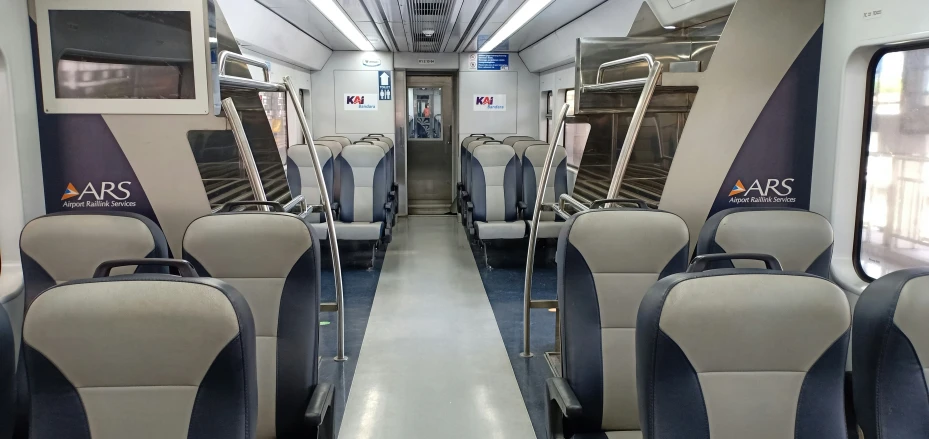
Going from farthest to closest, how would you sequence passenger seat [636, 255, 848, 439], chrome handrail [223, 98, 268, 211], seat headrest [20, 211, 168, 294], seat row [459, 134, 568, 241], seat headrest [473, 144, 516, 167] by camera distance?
seat headrest [473, 144, 516, 167]
seat row [459, 134, 568, 241]
chrome handrail [223, 98, 268, 211]
seat headrest [20, 211, 168, 294]
passenger seat [636, 255, 848, 439]

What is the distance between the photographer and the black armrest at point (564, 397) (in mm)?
2580

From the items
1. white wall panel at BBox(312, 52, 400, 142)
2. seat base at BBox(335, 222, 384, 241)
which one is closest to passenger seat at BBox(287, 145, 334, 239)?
seat base at BBox(335, 222, 384, 241)

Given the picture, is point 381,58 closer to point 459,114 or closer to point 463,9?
point 459,114

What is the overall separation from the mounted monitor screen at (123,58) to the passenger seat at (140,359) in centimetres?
177

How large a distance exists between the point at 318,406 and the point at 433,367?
6.95 feet

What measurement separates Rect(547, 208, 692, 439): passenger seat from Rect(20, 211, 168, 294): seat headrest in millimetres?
1937

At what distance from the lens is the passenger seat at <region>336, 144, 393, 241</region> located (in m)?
8.04

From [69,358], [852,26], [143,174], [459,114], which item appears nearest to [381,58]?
[459,114]

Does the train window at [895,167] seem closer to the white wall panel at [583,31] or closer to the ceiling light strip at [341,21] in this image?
the white wall panel at [583,31]

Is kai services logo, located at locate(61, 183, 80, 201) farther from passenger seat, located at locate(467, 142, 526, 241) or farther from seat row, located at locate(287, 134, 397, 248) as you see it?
passenger seat, located at locate(467, 142, 526, 241)

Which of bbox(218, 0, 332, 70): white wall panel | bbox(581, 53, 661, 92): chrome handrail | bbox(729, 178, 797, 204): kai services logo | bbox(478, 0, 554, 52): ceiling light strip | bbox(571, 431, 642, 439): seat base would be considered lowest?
bbox(571, 431, 642, 439): seat base

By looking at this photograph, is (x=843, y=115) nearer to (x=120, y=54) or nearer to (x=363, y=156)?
(x=120, y=54)

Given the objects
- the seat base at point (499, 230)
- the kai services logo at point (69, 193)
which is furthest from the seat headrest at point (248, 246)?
the seat base at point (499, 230)

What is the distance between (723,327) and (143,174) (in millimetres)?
2965
